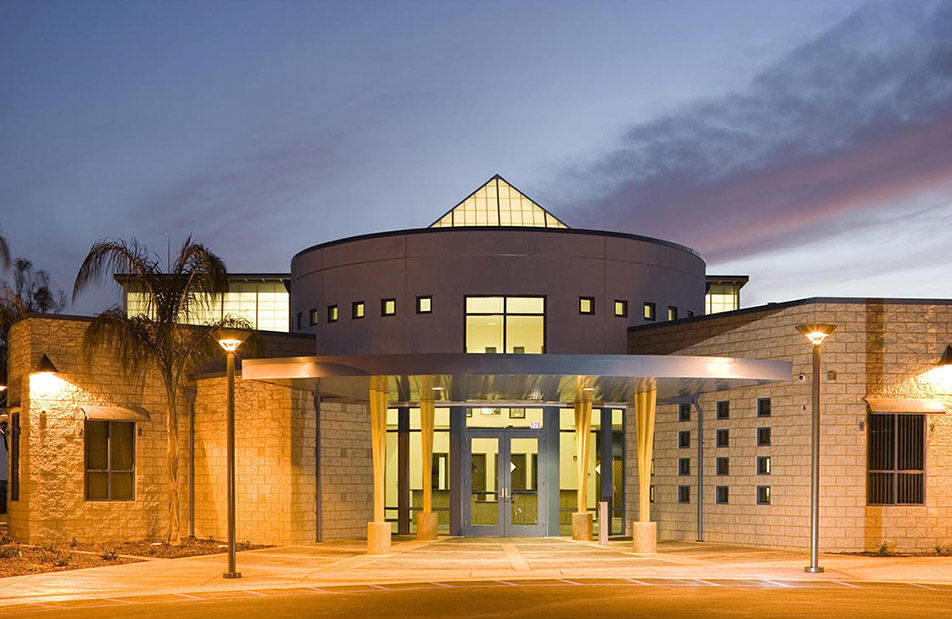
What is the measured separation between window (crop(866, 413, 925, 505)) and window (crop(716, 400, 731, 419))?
10.2 ft

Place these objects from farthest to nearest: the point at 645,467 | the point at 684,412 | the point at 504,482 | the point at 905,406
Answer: the point at 504,482 < the point at 684,412 < the point at 645,467 < the point at 905,406

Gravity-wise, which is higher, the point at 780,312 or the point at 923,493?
the point at 780,312

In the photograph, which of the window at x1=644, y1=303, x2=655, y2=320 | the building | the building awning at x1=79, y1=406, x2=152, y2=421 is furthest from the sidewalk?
the window at x1=644, y1=303, x2=655, y2=320

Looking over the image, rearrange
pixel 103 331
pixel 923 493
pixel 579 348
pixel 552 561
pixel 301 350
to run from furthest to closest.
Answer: pixel 301 350 < pixel 579 348 < pixel 103 331 < pixel 923 493 < pixel 552 561

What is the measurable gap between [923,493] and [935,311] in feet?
12.2

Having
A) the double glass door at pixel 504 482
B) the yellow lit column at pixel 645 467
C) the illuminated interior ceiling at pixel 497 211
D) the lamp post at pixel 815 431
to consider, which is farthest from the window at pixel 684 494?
the illuminated interior ceiling at pixel 497 211

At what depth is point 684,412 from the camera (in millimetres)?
26125

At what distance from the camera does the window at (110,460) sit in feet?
84.0

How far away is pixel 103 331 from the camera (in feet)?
80.2

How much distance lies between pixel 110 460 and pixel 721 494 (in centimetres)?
1389

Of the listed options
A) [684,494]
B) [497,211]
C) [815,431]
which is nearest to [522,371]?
[815,431]

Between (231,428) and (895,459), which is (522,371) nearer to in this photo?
(231,428)

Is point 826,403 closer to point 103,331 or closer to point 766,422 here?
point 766,422

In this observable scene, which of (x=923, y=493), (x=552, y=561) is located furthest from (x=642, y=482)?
(x=923, y=493)
